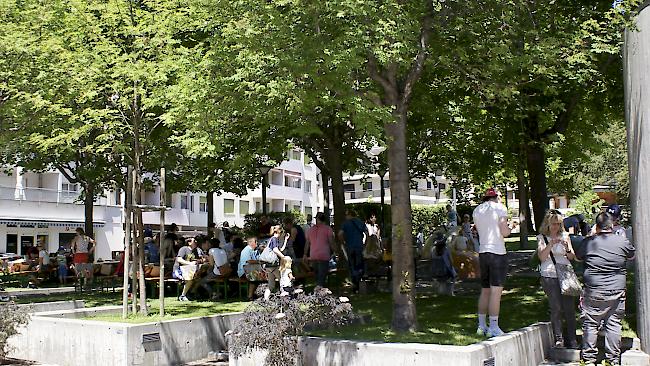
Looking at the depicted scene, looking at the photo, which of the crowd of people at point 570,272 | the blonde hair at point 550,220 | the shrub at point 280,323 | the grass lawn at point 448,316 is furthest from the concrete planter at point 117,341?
the blonde hair at point 550,220

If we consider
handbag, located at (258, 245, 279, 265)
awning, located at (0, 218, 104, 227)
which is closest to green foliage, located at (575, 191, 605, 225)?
handbag, located at (258, 245, 279, 265)

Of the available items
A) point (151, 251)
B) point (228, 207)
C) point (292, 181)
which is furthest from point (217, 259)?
point (292, 181)

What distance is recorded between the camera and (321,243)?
13844 millimetres

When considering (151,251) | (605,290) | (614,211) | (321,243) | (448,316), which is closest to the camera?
(605,290)

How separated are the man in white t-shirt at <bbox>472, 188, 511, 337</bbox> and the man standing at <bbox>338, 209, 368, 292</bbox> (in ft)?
18.5

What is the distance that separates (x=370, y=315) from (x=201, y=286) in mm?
5164

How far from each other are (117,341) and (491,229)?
513 centimetres

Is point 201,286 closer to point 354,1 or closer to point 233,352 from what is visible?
point 233,352

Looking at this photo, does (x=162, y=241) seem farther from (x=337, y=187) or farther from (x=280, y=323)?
(x=337, y=187)

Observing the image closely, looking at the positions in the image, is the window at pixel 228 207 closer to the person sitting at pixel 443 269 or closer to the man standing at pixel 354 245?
the man standing at pixel 354 245

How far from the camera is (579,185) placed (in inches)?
2072

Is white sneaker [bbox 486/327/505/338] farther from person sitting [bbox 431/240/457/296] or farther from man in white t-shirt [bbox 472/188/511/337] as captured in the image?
person sitting [bbox 431/240/457/296]

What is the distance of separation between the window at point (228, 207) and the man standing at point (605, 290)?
2276 inches

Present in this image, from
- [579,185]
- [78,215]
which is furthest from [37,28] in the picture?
[579,185]
